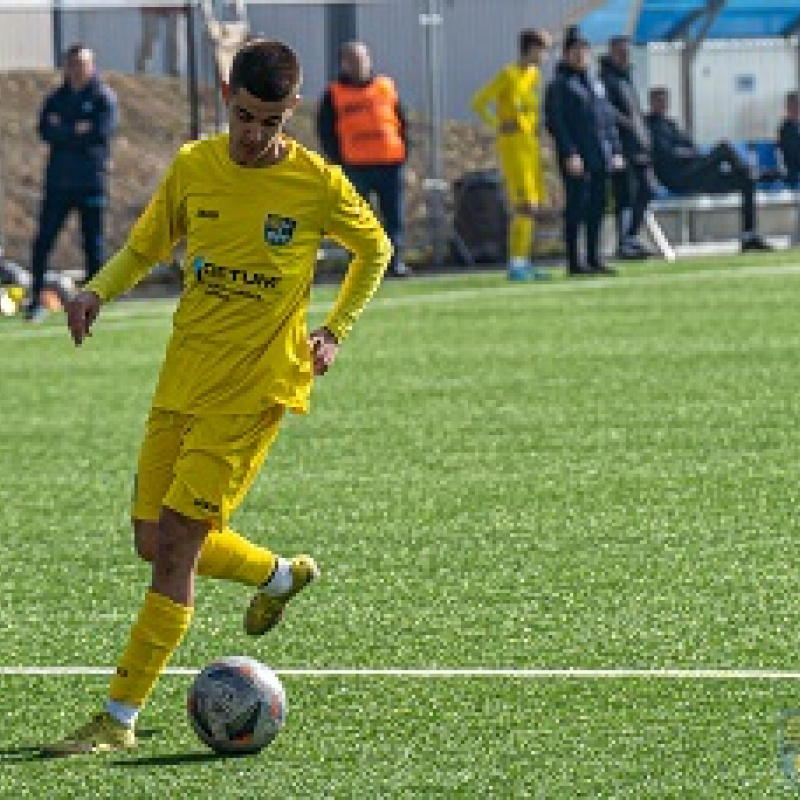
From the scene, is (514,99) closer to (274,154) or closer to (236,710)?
(274,154)

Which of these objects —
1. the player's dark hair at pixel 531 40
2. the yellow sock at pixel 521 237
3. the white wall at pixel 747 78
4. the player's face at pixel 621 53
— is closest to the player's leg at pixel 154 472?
the player's dark hair at pixel 531 40

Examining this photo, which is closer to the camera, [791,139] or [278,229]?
[278,229]

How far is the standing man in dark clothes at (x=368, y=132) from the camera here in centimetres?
2553

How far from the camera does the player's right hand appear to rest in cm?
733

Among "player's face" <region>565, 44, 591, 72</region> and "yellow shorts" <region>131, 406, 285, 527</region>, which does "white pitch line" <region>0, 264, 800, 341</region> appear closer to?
"player's face" <region>565, 44, 591, 72</region>

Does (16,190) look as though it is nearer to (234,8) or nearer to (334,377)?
(234,8)

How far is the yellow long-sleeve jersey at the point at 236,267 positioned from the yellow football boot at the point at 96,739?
818mm

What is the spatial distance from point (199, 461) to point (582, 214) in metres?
18.1

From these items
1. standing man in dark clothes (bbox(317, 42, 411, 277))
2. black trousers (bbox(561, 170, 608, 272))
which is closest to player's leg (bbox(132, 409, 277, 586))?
black trousers (bbox(561, 170, 608, 272))

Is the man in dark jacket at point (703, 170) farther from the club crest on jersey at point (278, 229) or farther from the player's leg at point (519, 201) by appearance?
the club crest on jersey at point (278, 229)

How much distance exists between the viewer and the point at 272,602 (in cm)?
844

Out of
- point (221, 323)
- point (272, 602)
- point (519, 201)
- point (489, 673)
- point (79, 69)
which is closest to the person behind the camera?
point (221, 323)

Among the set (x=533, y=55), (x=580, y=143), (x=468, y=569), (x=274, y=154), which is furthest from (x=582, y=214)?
(x=274, y=154)

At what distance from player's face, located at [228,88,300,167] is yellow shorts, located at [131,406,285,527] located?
65 centimetres
